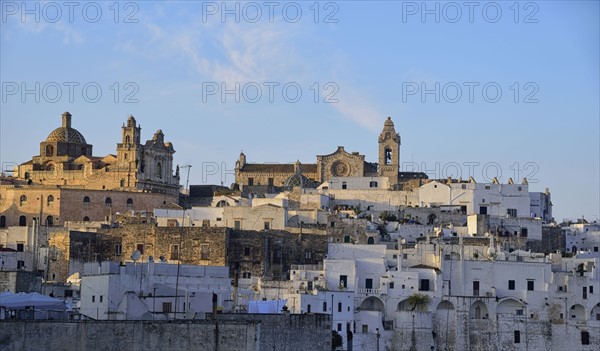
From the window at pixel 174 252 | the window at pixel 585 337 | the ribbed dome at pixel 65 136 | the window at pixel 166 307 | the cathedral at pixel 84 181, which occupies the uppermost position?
the ribbed dome at pixel 65 136

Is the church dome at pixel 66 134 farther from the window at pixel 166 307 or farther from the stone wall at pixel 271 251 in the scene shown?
the window at pixel 166 307

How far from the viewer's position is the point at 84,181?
94.8 meters

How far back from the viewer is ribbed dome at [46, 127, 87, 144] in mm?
100637

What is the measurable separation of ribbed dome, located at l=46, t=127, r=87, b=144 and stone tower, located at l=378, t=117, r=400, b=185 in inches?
727

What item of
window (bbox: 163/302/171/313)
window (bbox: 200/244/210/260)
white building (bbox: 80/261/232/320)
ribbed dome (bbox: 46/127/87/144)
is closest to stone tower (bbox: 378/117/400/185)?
ribbed dome (bbox: 46/127/87/144)

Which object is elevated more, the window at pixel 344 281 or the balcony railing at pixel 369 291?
the window at pixel 344 281

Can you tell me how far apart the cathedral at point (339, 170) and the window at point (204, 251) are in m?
20.4

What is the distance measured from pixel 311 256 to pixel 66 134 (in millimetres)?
28258

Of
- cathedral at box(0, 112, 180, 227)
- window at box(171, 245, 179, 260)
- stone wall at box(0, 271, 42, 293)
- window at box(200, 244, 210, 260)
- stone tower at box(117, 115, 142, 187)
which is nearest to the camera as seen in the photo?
stone wall at box(0, 271, 42, 293)

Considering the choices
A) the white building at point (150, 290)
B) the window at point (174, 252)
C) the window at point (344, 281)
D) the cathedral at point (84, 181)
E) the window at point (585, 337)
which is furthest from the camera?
the cathedral at point (84, 181)

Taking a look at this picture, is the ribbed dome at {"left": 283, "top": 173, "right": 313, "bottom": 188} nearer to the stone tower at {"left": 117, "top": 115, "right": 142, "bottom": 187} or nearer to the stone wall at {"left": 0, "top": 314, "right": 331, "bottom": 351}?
the stone tower at {"left": 117, "top": 115, "right": 142, "bottom": 187}

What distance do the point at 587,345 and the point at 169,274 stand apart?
19274 millimetres

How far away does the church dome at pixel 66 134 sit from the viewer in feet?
330

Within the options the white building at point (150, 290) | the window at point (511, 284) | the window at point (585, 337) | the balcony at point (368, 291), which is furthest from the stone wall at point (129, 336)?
the window at point (585, 337)
